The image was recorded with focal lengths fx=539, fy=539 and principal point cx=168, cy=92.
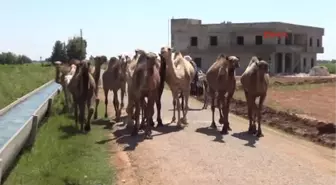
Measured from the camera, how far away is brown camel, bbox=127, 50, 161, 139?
13.9 meters

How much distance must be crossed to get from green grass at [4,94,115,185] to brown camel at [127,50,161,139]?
125 cm

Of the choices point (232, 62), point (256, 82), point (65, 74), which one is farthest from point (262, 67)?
point (65, 74)

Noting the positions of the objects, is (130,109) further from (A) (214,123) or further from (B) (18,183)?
(B) (18,183)

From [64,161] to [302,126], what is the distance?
9430 millimetres

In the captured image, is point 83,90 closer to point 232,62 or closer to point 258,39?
point 232,62

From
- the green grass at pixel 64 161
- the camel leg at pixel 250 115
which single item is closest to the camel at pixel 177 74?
the camel leg at pixel 250 115

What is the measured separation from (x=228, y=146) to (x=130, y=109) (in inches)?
126

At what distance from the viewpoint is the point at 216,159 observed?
37.2 ft

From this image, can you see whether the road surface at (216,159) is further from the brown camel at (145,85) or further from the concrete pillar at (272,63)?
the concrete pillar at (272,63)

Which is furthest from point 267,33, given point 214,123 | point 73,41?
point 214,123

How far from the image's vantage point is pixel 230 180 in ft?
31.7


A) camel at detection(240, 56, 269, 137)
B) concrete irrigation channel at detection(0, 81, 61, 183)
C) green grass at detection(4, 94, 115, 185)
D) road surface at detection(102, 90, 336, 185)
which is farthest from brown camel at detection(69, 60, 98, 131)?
camel at detection(240, 56, 269, 137)

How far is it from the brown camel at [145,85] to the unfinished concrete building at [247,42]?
5507 centimetres

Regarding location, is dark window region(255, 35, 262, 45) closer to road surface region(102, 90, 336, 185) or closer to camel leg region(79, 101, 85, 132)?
road surface region(102, 90, 336, 185)
